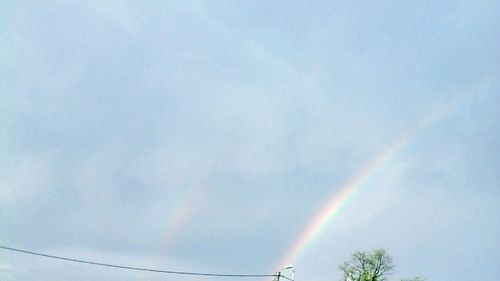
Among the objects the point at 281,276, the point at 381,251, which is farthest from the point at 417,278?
the point at 281,276

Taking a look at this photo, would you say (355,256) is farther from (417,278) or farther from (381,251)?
(417,278)

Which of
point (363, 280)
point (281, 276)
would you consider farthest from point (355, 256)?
point (281, 276)

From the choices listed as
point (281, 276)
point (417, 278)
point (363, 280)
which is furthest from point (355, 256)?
point (281, 276)

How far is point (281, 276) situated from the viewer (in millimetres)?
40531

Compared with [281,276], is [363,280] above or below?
above

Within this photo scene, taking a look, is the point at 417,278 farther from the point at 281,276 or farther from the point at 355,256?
the point at 281,276

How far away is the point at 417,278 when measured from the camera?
65.4 m

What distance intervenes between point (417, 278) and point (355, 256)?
801 centimetres

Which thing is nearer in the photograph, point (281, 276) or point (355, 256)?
point (281, 276)

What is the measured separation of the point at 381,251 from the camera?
219ft

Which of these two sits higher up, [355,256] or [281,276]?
[355,256]

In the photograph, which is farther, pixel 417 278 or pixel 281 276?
pixel 417 278

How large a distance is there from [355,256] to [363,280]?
3289mm

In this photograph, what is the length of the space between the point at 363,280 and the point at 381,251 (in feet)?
14.3
